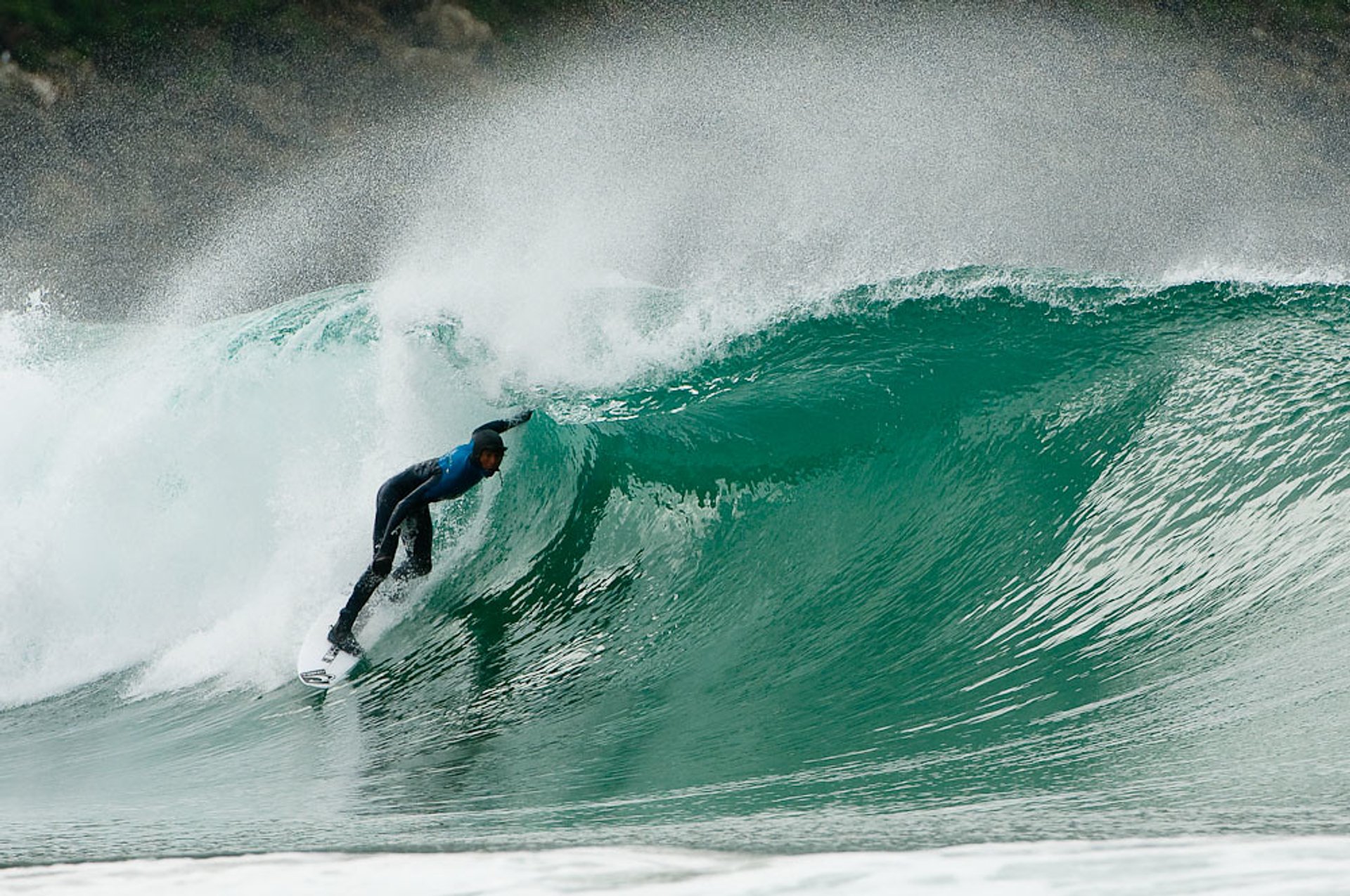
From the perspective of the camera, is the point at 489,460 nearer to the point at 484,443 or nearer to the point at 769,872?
the point at 484,443

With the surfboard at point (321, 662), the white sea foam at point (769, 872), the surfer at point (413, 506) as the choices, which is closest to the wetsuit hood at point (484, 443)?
the surfer at point (413, 506)

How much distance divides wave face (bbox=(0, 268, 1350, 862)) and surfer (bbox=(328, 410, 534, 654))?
0.28 m

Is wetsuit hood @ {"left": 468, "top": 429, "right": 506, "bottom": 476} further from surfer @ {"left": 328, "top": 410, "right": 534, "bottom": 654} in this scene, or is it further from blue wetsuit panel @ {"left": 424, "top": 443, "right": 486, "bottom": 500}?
blue wetsuit panel @ {"left": 424, "top": 443, "right": 486, "bottom": 500}

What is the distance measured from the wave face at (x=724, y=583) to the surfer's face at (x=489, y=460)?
866mm

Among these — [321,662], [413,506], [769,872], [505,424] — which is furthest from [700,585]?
[769,872]

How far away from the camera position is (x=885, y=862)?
8.61 feet

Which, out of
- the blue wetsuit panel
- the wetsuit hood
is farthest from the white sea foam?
A: the blue wetsuit panel

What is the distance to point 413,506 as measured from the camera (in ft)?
16.6

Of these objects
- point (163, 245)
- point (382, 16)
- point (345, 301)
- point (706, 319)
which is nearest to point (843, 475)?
point (706, 319)

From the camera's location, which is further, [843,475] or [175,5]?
[175,5]

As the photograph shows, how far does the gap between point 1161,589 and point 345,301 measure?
5.49 m

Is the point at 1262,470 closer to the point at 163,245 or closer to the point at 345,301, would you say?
the point at 345,301

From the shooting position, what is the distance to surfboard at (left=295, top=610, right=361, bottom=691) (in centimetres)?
506

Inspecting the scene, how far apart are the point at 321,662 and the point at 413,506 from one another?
32.4 inches
